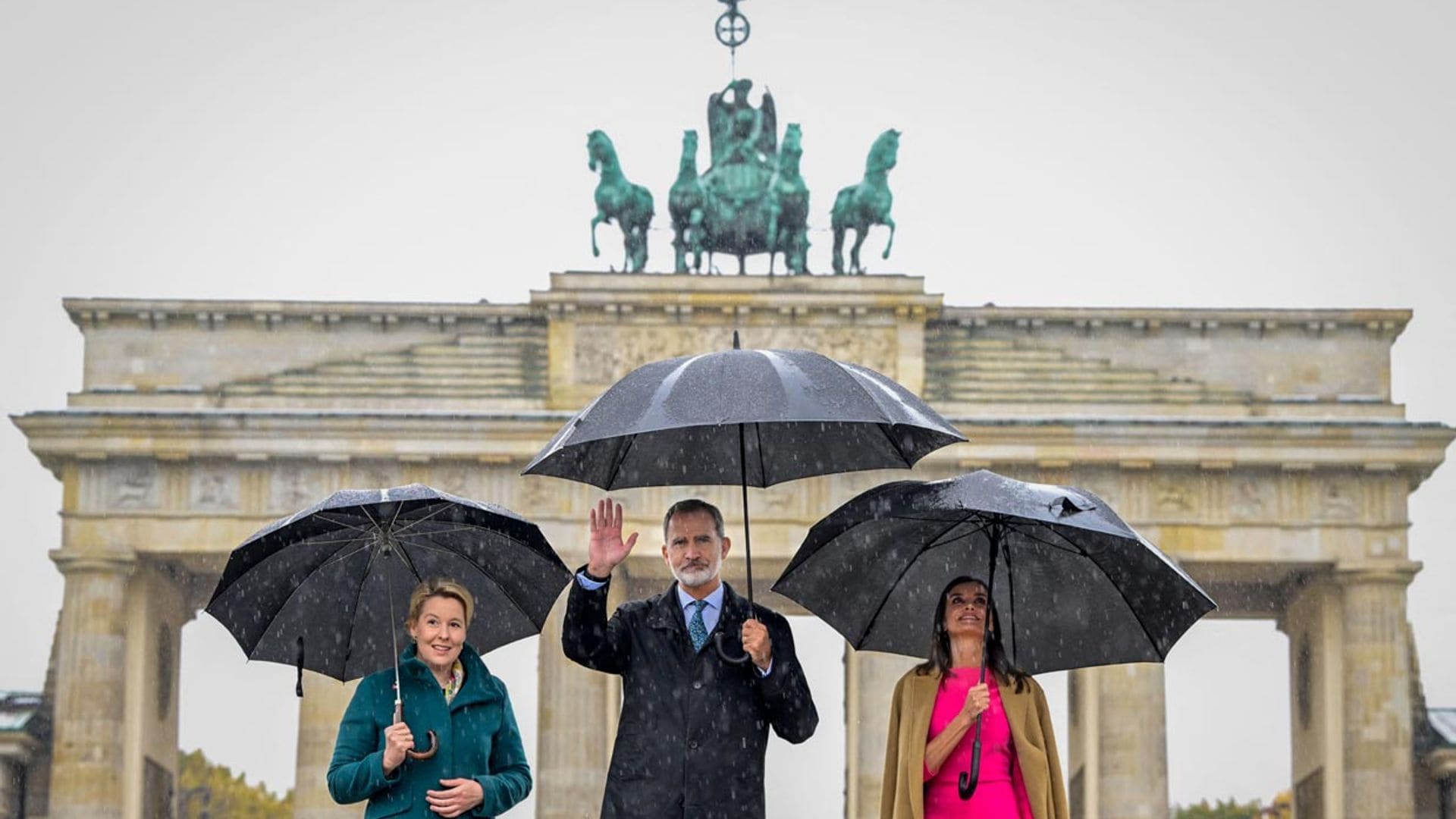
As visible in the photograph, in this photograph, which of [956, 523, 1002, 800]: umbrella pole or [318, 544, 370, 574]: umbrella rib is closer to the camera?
[956, 523, 1002, 800]: umbrella pole

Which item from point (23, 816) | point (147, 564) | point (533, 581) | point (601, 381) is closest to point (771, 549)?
point (601, 381)

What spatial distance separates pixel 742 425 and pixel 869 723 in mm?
29523

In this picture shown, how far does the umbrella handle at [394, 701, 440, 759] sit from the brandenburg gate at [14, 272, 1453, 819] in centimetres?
3063

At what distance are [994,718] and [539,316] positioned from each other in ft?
104

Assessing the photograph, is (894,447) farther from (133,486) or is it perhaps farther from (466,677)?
(133,486)

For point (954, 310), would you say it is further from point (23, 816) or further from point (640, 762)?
point (640, 762)

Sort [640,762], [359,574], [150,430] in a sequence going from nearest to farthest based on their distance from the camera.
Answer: [640,762] < [359,574] < [150,430]

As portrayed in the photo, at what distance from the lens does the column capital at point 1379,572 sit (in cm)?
4103

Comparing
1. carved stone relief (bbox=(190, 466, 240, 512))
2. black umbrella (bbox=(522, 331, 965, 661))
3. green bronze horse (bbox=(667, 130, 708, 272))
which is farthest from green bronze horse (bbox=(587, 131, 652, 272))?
black umbrella (bbox=(522, 331, 965, 661))

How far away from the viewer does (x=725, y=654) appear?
414 inches

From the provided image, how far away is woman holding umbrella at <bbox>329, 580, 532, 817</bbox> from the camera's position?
9.97m

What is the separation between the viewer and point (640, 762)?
1042 centimetres

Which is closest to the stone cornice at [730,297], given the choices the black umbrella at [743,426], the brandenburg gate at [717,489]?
the brandenburg gate at [717,489]

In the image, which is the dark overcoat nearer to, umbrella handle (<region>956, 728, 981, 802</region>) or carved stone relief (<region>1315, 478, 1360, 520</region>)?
umbrella handle (<region>956, 728, 981, 802</region>)
